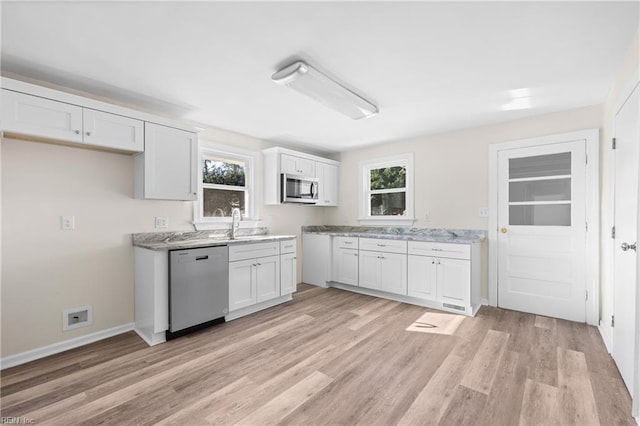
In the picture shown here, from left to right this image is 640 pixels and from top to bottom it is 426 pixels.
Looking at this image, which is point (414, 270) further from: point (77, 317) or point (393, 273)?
point (77, 317)

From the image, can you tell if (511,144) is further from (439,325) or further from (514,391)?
(514,391)

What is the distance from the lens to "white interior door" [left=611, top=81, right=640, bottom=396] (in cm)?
181

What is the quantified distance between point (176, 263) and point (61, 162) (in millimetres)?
1336

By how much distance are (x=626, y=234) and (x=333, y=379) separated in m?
2.28

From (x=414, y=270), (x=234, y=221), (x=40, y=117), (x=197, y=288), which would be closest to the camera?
(x=40, y=117)

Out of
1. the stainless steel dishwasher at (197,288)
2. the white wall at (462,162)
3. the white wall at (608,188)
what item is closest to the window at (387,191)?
the white wall at (462,162)

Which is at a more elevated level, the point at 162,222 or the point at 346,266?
the point at 162,222

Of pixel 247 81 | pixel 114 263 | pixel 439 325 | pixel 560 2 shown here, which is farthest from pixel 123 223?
pixel 560 2

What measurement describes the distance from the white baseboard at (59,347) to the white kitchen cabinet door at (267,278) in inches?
53.5

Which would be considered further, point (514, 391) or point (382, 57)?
point (382, 57)

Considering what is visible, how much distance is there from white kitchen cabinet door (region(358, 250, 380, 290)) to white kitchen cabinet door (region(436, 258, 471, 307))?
849mm

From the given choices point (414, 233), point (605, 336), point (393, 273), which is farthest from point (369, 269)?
point (605, 336)

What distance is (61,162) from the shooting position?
8.42ft

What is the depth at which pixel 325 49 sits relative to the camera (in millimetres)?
2002
